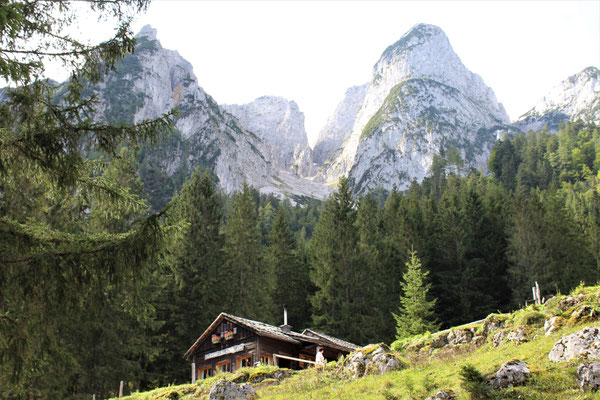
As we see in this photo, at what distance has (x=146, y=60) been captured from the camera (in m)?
149

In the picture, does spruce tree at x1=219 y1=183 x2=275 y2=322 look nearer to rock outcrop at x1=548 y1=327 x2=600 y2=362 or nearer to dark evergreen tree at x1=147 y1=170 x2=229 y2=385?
dark evergreen tree at x1=147 y1=170 x2=229 y2=385

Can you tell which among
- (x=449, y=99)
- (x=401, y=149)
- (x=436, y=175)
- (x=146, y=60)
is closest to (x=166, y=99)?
(x=146, y=60)

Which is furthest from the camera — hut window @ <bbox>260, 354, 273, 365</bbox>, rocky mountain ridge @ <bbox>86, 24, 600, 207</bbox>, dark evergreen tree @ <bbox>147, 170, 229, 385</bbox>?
rocky mountain ridge @ <bbox>86, 24, 600, 207</bbox>

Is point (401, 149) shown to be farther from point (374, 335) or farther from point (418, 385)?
point (418, 385)

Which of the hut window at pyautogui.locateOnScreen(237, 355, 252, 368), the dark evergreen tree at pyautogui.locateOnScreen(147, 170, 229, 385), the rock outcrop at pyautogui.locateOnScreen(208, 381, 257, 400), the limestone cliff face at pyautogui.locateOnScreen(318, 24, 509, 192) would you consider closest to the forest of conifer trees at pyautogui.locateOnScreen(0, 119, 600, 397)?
the dark evergreen tree at pyautogui.locateOnScreen(147, 170, 229, 385)

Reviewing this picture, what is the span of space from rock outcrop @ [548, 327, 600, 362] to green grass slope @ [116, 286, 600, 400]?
28 centimetres

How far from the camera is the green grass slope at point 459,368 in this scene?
10.2 metres

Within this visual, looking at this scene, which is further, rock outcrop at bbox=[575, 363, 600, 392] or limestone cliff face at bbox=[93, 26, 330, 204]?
limestone cliff face at bbox=[93, 26, 330, 204]

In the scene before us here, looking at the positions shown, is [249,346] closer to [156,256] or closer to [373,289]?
[373,289]

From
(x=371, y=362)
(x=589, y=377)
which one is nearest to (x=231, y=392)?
(x=371, y=362)

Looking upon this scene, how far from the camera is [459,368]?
43.1 feet

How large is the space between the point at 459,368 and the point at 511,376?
8.94ft

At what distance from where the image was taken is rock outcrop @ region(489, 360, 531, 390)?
10398 millimetres

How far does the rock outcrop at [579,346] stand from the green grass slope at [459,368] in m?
0.28
